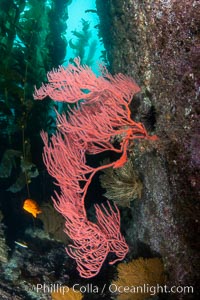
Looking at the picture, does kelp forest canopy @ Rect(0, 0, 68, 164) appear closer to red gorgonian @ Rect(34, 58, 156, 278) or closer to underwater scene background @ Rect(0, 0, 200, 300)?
underwater scene background @ Rect(0, 0, 200, 300)

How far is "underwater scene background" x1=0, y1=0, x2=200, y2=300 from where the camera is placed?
2674 mm

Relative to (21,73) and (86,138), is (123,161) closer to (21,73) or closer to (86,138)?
(86,138)

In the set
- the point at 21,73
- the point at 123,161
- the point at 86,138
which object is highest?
the point at 21,73

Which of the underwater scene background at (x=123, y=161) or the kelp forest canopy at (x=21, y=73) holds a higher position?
the kelp forest canopy at (x=21, y=73)

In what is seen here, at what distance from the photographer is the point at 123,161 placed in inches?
130

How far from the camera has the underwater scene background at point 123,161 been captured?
267 centimetres

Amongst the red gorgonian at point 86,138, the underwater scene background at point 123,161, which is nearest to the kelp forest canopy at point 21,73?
the underwater scene background at point 123,161

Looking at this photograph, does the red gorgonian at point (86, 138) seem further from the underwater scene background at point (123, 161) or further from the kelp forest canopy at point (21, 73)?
the kelp forest canopy at point (21, 73)

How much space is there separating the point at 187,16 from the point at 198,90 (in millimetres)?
661

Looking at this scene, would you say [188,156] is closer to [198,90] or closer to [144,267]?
[198,90]

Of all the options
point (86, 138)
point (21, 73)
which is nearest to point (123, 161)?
point (86, 138)

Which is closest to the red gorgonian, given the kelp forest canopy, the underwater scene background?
the underwater scene background

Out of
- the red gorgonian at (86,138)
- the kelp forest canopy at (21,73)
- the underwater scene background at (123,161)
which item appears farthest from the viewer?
the kelp forest canopy at (21,73)

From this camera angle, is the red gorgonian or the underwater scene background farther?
the red gorgonian
